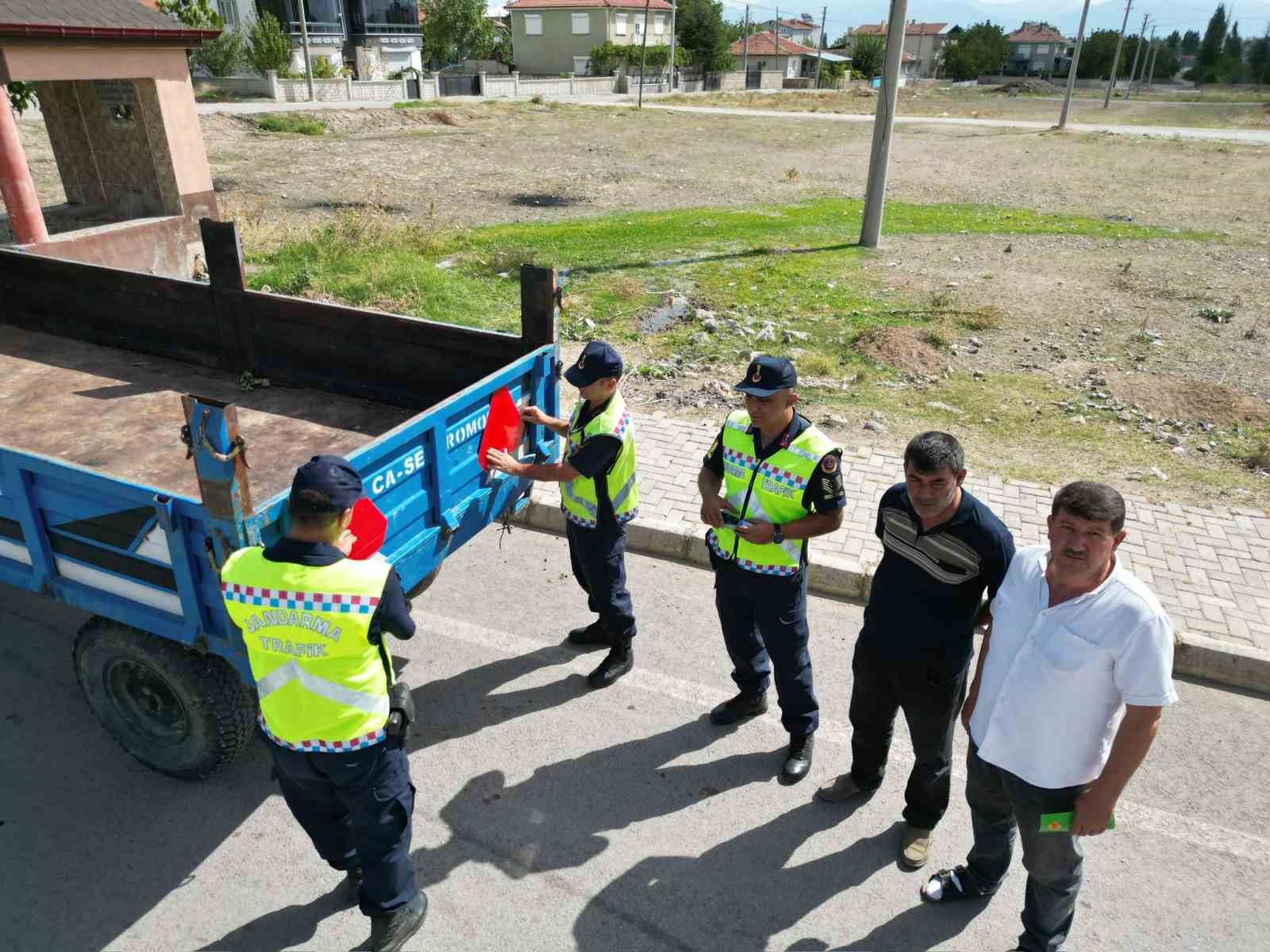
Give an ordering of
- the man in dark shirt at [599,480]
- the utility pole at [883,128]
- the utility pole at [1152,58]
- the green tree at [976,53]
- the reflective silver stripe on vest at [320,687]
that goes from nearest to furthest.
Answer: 1. the reflective silver stripe on vest at [320,687]
2. the man in dark shirt at [599,480]
3. the utility pole at [883,128]
4. the utility pole at [1152,58]
5. the green tree at [976,53]

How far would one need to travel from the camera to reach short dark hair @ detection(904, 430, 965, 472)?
→ 3055mm

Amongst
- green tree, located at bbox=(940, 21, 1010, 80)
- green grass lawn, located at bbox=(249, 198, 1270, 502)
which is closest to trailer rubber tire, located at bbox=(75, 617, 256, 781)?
green grass lawn, located at bbox=(249, 198, 1270, 502)

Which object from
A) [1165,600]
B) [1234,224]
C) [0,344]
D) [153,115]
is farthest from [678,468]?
[1234,224]

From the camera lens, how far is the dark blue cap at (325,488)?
2.72 m

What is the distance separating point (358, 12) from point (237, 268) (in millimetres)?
61683

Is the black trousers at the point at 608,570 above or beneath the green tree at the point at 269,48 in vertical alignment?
beneath

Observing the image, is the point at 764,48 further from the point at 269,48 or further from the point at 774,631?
the point at 774,631

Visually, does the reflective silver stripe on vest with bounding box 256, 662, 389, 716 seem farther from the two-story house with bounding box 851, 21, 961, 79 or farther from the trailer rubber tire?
the two-story house with bounding box 851, 21, 961, 79

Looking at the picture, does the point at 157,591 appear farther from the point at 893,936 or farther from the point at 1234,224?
the point at 1234,224

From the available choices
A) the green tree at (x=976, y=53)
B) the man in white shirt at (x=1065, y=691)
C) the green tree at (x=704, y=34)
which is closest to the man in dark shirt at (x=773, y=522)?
the man in white shirt at (x=1065, y=691)

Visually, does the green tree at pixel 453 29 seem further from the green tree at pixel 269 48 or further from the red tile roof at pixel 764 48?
the red tile roof at pixel 764 48

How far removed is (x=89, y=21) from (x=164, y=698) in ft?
29.3

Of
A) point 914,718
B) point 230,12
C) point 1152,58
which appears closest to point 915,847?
point 914,718

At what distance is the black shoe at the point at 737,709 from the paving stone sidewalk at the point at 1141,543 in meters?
1.39
